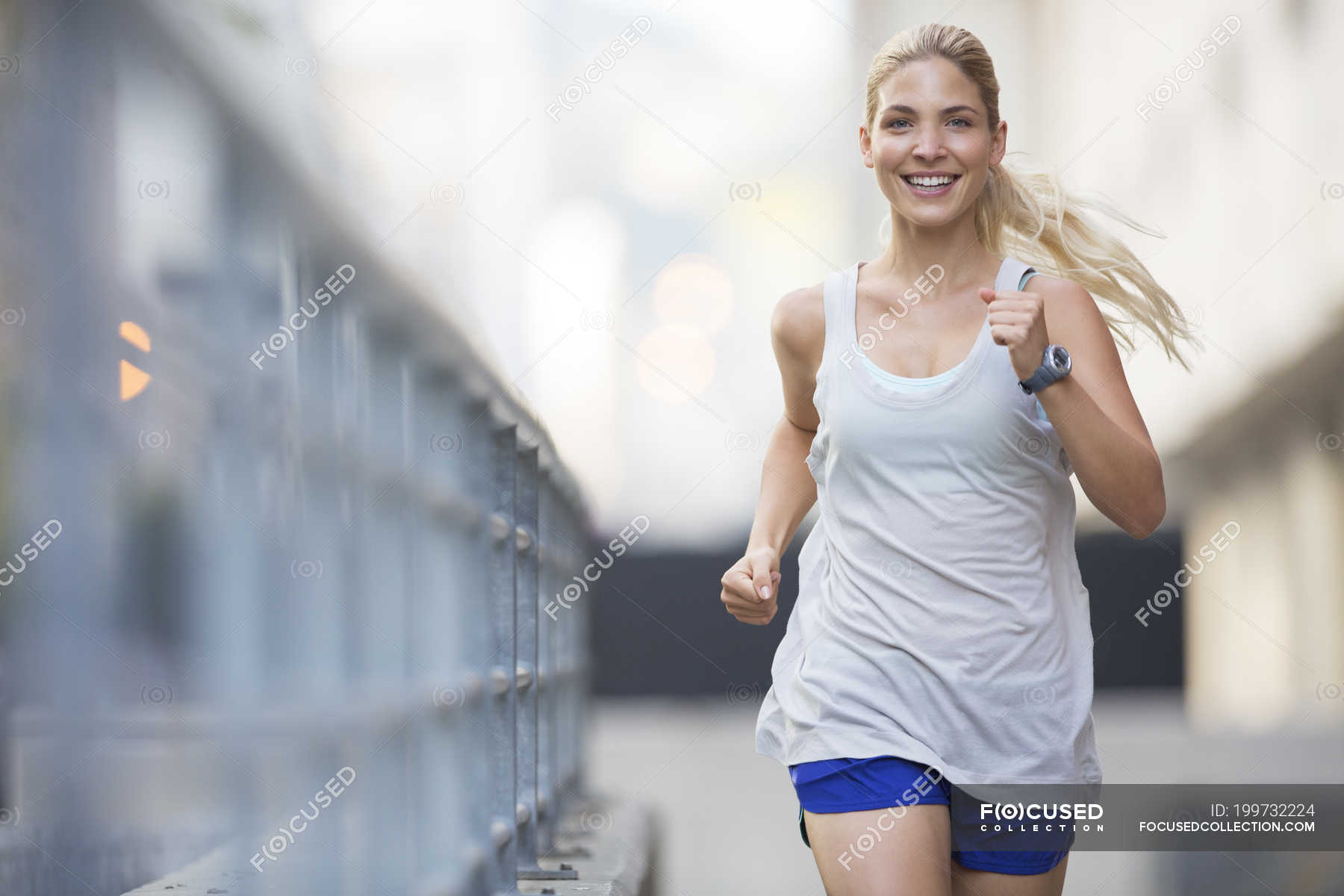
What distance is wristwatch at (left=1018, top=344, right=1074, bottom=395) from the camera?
3.83 feet

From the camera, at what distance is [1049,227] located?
1.50m

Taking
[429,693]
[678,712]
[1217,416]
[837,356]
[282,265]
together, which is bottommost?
[678,712]

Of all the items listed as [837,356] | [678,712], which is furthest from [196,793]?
[678,712]

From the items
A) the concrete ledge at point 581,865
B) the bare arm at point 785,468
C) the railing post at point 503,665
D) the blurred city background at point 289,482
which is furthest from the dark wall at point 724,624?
the bare arm at point 785,468

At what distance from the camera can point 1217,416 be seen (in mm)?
8648

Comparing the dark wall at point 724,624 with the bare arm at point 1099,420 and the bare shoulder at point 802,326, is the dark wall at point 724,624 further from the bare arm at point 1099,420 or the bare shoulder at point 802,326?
the bare arm at point 1099,420

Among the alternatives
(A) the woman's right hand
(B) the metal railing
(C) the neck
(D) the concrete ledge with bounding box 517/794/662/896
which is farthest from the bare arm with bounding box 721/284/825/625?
(D) the concrete ledge with bounding box 517/794/662/896

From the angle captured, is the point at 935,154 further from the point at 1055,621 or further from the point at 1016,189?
the point at 1055,621

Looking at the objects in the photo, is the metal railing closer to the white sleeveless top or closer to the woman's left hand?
the white sleeveless top

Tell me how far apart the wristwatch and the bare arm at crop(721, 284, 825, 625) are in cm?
30

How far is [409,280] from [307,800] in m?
0.60

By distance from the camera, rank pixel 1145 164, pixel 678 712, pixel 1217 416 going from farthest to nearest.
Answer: pixel 678 712 → pixel 1217 416 → pixel 1145 164

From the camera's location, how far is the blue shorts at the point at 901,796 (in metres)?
Answer: 1.21

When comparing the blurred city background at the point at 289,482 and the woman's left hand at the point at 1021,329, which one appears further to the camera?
the blurred city background at the point at 289,482
